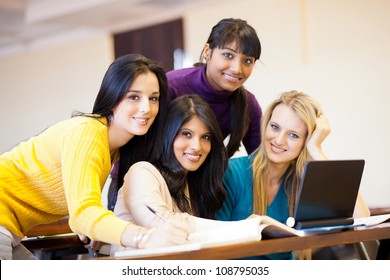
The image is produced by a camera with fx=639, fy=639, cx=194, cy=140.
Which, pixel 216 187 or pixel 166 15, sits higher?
pixel 166 15

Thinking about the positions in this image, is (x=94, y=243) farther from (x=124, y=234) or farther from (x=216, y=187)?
(x=124, y=234)

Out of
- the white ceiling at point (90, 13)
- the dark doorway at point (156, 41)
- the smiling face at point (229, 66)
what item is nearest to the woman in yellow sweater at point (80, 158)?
the smiling face at point (229, 66)

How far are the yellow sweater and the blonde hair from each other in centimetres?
69

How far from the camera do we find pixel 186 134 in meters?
2.10

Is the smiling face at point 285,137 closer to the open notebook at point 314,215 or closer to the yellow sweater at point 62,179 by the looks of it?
the open notebook at point 314,215

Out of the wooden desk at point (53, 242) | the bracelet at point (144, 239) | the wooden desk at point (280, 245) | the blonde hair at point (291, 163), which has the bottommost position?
the wooden desk at point (53, 242)

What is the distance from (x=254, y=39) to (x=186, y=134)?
2.10ft

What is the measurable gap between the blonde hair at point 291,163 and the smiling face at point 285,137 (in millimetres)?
19

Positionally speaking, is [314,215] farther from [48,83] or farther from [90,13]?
[48,83]

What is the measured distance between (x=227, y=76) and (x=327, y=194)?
3.19ft

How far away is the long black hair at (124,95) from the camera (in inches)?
73.5

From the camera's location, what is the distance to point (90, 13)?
7.85 m

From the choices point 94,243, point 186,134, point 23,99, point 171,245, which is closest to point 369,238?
point 171,245

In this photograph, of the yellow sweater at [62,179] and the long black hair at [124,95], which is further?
the long black hair at [124,95]
